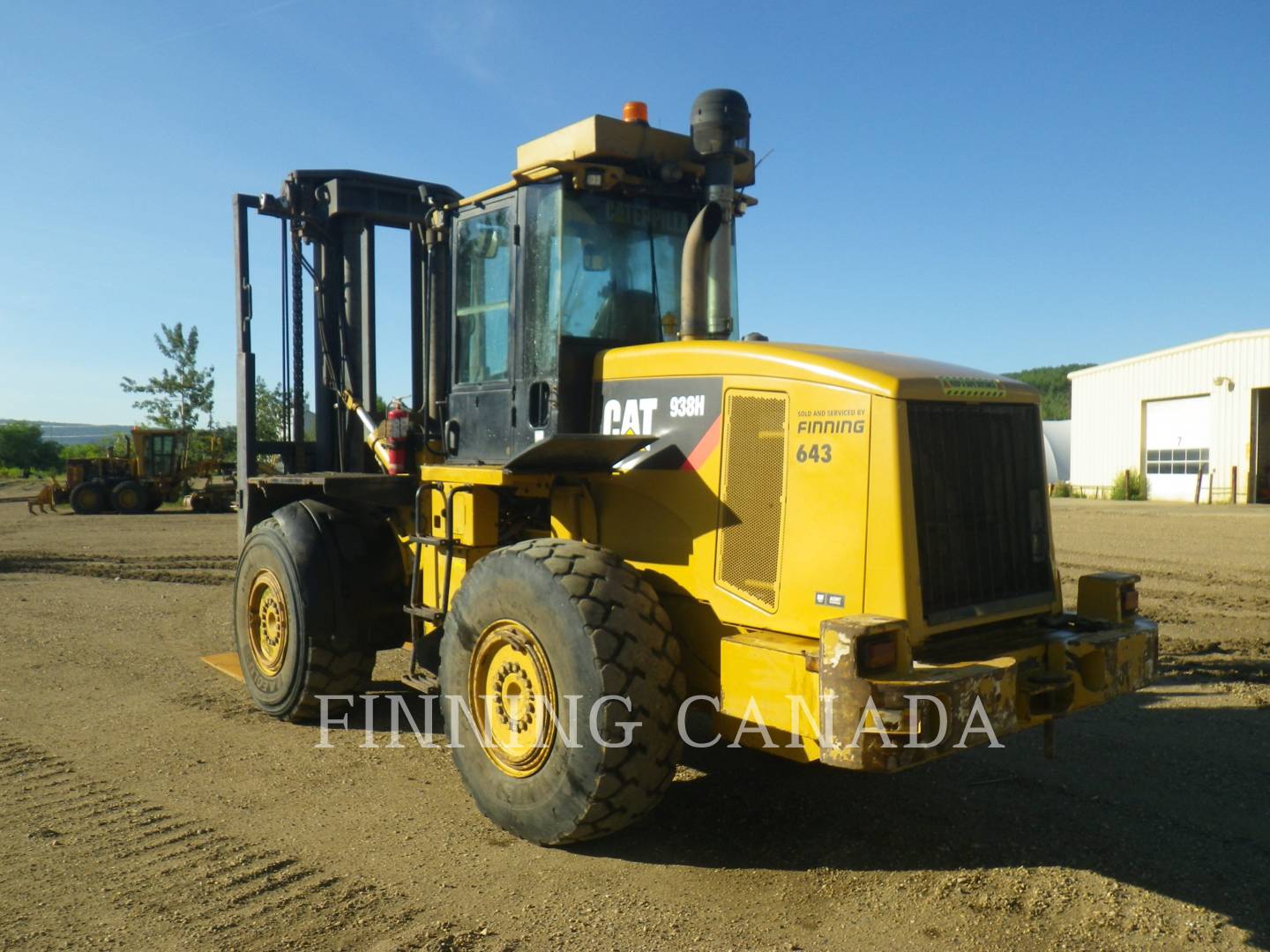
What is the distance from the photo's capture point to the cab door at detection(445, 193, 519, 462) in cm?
541

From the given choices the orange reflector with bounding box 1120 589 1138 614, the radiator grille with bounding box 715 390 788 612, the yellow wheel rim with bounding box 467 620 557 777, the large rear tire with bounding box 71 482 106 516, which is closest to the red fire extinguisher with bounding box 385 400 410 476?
the yellow wheel rim with bounding box 467 620 557 777

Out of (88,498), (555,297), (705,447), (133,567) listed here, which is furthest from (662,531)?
(88,498)

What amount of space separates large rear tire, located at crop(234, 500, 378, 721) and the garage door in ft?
101

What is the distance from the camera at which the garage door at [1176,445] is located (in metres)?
31.3

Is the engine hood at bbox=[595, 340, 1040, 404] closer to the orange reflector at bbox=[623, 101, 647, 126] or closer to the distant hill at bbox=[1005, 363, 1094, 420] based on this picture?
the orange reflector at bbox=[623, 101, 647, 126]

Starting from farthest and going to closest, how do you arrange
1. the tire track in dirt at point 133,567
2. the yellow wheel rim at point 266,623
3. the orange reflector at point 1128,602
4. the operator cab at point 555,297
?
the tire track in dirt at point 133,567
the yellow wheel rim at point 266,623
the operator cab at point 555,297
the orange reflector at point 1128,602

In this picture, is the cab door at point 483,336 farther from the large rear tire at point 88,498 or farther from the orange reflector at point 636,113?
the large rear tire at point 88,498

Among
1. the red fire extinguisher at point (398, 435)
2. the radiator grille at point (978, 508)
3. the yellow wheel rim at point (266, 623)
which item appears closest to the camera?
the radiator grille at point (978, 508)

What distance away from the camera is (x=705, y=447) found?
14.9 feet

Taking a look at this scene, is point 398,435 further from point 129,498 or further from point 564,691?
point 129,498

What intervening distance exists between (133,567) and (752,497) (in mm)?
13732

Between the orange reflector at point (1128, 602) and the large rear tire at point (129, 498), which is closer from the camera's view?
the orange reflector at point (1128, 602)

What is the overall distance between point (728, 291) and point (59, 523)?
24550 millimetres

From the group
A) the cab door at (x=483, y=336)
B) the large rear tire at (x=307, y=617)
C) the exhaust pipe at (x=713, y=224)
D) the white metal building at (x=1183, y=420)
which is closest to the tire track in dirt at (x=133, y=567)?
the large rear tire at (x=307, y=617)
